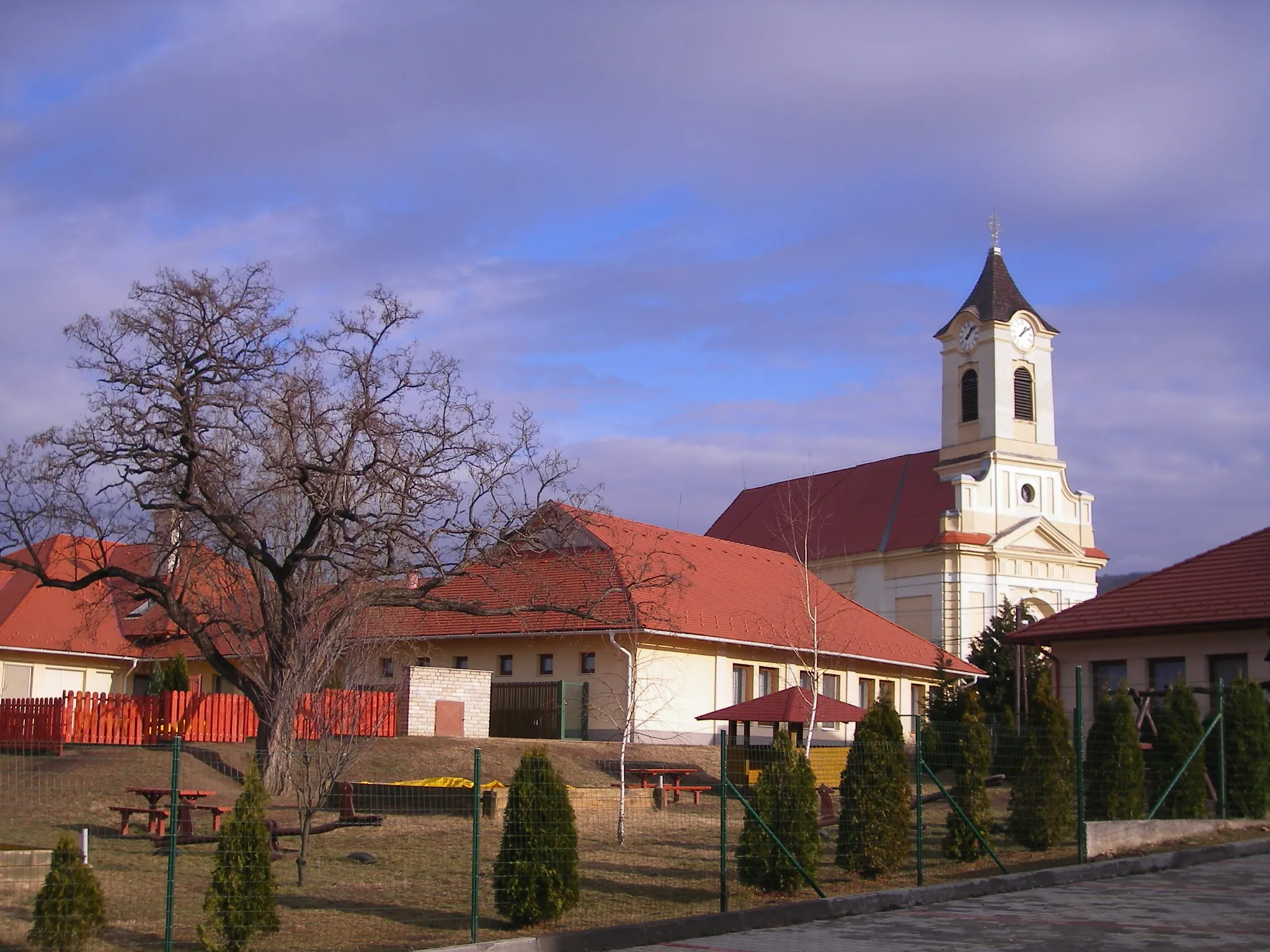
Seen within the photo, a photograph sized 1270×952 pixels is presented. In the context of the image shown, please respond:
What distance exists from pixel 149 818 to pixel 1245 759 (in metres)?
16.3

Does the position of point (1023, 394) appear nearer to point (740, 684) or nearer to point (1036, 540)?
point (1036, 540)

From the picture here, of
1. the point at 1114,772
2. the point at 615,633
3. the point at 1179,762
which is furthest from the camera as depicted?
the point at 615,633

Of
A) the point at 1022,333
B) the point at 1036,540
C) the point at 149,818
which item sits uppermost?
the point at 1022,333

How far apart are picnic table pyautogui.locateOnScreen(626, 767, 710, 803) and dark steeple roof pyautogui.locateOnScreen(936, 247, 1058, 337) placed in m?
42.8

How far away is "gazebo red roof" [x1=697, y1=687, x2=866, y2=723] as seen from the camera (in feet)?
91.1

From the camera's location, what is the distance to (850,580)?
66.4 metres

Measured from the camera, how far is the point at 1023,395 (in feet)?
220

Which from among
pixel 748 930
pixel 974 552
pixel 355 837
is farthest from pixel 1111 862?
pixel 974 552

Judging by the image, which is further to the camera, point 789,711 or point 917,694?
point 917,694

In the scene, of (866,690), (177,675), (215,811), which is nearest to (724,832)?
(215,811)

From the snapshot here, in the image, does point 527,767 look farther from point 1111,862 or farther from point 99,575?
point 99,575

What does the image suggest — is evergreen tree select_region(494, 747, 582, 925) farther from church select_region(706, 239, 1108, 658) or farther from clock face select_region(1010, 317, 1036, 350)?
clock face select_region(1010, 317, 1036, 350)

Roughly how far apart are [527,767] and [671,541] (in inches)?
1122

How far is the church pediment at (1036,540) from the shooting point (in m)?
64.5
